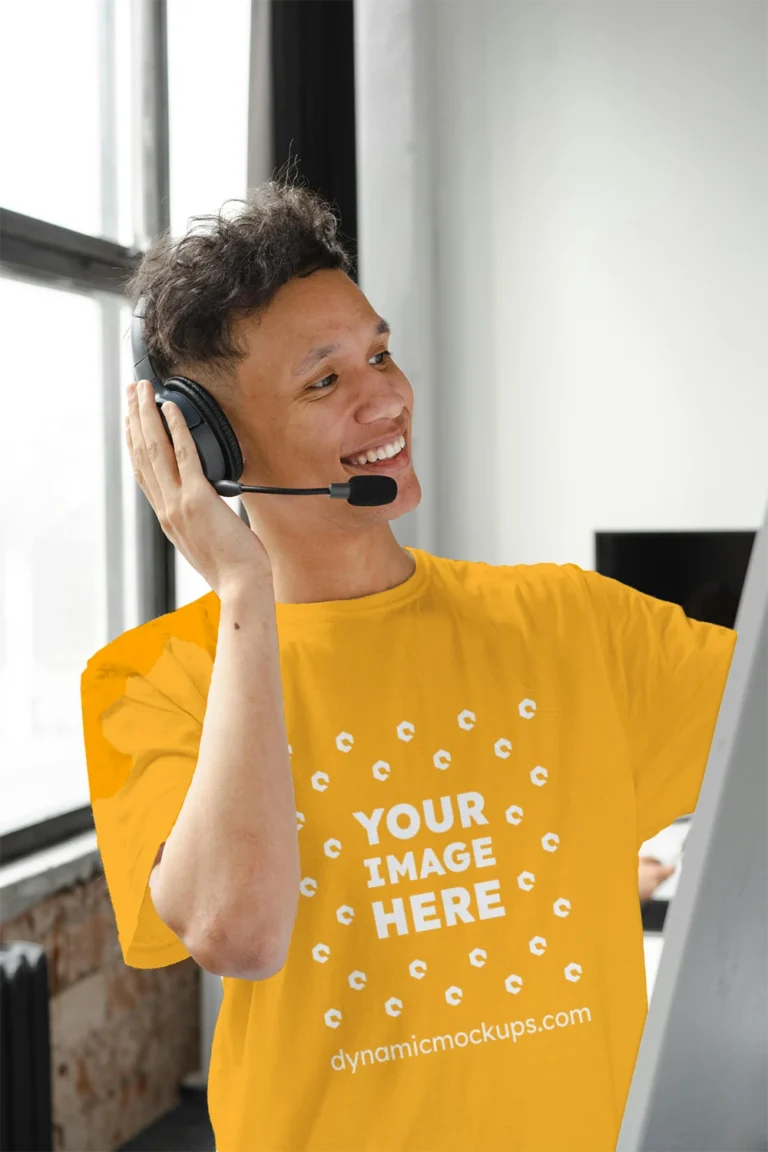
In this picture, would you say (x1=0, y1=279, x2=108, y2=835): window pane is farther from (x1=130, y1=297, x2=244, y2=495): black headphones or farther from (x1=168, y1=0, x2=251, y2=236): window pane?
(x1=130, y1=297, x2=244, y2=495): black headphones

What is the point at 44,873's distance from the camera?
2.08m

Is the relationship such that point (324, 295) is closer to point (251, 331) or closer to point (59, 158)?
point (251, 331)

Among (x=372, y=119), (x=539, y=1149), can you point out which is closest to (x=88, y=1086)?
(x=539, y=1149)

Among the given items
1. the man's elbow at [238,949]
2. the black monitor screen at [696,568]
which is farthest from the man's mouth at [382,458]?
the black monitor screen at [696,568]

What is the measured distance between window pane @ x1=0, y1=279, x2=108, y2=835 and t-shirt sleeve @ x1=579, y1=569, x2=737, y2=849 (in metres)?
1.53

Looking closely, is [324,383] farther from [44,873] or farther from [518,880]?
[44,873]

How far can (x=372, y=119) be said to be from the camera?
2.78 meters

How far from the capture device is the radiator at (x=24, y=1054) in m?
1.82

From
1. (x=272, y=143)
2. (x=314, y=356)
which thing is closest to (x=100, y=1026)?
(x=314, y=356)

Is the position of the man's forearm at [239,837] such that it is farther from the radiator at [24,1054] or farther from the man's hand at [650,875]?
the radiator at [24,1054]

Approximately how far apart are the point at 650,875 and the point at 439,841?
2.61ft

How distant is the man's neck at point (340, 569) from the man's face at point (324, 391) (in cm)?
3

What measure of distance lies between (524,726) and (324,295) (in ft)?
1.47

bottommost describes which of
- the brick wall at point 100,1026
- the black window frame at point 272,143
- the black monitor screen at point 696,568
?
the brick wall at point 100,1026
